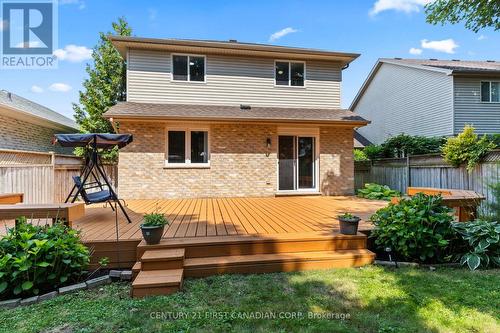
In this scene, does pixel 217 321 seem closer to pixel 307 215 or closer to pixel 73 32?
pixel 307 215

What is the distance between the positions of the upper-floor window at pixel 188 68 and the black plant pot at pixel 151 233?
7.24 m

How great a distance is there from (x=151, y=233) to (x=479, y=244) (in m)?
4.75

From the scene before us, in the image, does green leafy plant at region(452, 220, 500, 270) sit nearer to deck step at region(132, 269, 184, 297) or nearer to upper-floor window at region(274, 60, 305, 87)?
deck step at region(132, 269, 184, 297)

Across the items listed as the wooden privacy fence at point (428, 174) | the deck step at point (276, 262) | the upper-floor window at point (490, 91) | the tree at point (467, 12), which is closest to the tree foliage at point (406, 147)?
the wooden privacy fence at point (428, 174)

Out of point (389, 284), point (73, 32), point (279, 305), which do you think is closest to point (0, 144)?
point (73, 32)

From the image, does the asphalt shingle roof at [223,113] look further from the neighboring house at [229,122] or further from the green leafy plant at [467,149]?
the green leafy plant at [467,149]

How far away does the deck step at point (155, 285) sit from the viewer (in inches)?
122

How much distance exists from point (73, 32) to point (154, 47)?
446 centimetres

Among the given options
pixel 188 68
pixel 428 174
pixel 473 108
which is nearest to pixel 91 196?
pixel 188 68

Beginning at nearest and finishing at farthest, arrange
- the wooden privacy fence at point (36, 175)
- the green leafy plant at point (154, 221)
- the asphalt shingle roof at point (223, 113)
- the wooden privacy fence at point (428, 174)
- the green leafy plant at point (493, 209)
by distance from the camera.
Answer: the green leafy plant at point (154, 221), the green leafy plant at point (493, 209), the wooden privacy fence at point (36, 175), the wooden privacy fence at point (428, 174), the asphalt shingle roof at point (223, 113)

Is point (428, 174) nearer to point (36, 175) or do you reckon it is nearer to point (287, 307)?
point (287, 307)

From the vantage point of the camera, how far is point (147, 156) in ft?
28.8

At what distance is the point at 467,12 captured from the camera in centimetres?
895

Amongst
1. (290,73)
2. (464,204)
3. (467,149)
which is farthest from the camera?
(290,73)
